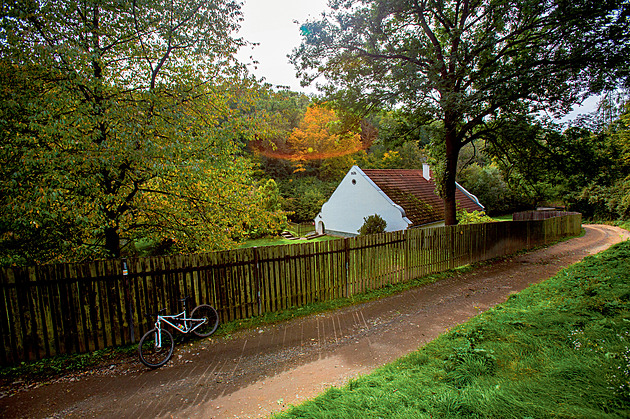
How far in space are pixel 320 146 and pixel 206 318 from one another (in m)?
36.5

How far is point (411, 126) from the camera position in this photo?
46.0 ft

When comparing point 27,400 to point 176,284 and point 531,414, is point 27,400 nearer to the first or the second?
point 176,284

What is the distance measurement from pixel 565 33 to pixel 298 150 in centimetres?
3378

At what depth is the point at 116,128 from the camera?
5.66 meters

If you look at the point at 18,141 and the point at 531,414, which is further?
the point at 18,141

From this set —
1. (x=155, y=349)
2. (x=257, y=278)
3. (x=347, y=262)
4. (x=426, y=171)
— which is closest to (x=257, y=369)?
(x=155, y=349)

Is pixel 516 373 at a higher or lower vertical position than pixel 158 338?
higher

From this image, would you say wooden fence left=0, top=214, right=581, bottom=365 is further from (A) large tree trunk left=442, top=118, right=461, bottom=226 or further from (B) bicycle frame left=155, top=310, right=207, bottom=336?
(A) large tree trunk left=442, top=118, right=461, bottom=226

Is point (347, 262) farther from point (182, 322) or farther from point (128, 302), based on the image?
point (128, 302)

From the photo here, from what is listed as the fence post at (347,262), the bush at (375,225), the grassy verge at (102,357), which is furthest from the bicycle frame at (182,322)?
the bush at (375,225)

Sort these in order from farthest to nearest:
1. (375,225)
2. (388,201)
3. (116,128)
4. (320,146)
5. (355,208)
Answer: (320,146), (355,208), (388,201), (375,225), (116,128)

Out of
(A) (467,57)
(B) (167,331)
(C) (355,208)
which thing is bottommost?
(B) (167,331)

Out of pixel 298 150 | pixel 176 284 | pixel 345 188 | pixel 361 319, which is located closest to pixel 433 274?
pixel 361 319

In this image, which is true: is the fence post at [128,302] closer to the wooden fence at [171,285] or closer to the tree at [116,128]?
the wooden fence at [171,285]
